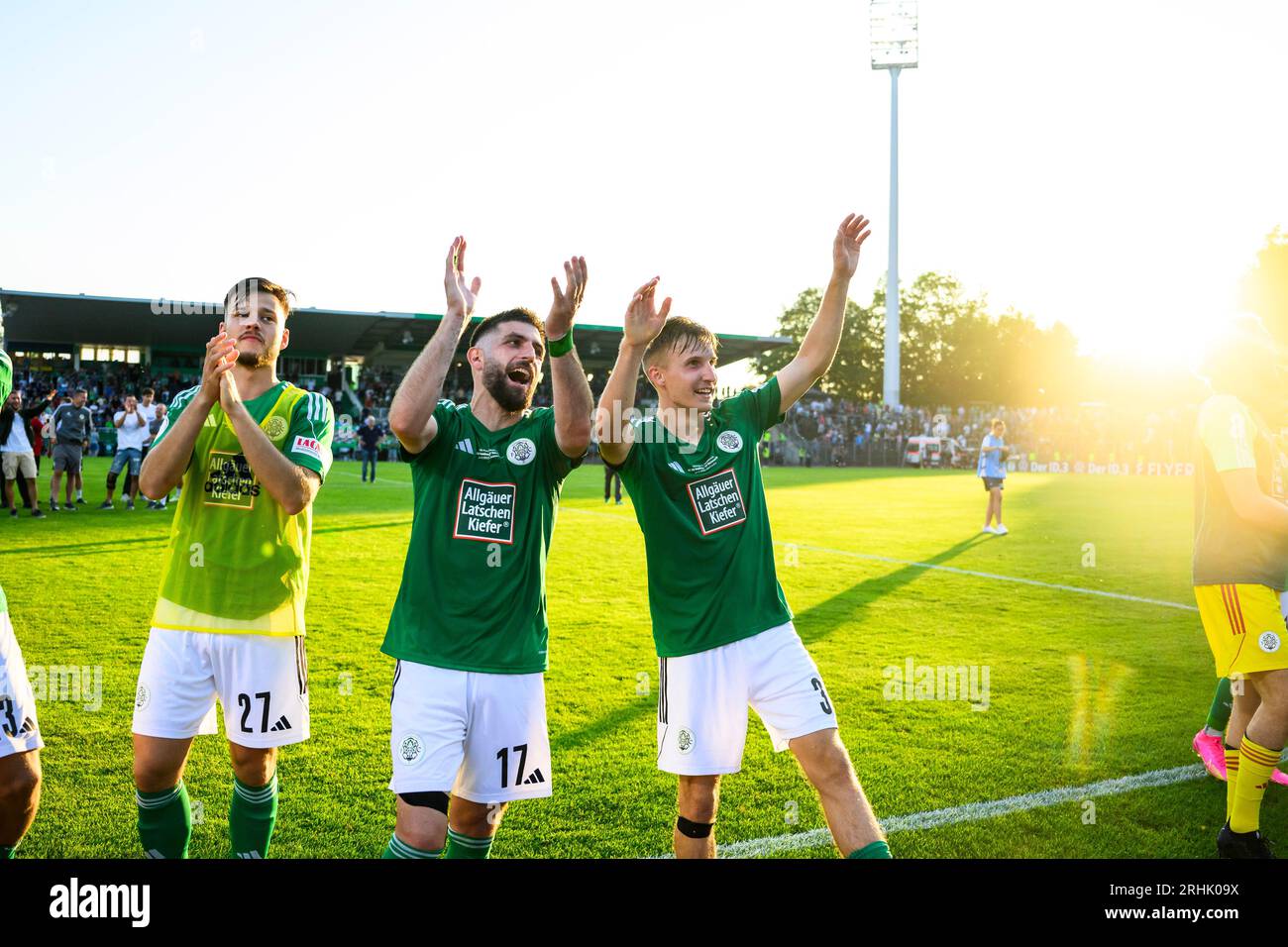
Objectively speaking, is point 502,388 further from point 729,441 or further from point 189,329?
point 189,329

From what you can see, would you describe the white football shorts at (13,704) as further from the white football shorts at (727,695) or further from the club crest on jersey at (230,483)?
the white football shorts at (727,695)

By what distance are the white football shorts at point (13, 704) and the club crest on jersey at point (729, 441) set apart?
8.45 feet

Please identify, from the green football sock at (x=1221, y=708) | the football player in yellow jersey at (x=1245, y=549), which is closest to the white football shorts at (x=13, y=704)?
the football player in yellow jersey at (x=1245, y=549)

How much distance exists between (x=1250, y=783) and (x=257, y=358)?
4.52 meters

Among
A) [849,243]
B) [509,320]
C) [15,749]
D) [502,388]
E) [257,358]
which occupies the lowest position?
[15,749]

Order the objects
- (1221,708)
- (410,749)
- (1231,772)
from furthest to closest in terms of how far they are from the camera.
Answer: (1221,708), (1231,772), (410,749)

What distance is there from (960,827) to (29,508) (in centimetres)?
1637

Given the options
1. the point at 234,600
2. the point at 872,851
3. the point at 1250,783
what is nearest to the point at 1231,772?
the point at 1250,783

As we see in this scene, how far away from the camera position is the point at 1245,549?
4.08 meters

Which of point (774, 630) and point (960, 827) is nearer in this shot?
point (774, 630)

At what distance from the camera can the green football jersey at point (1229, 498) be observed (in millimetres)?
3973
